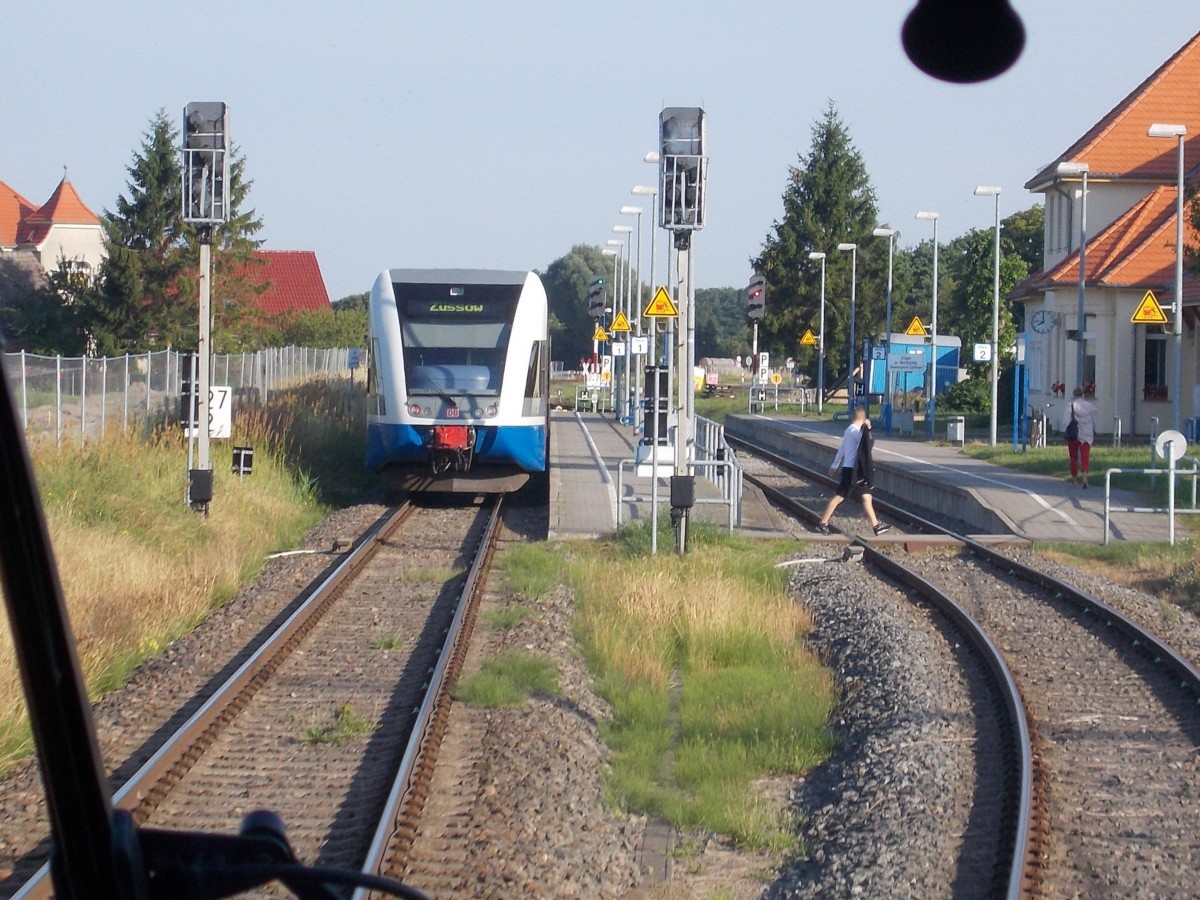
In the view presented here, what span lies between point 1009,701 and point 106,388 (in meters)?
15.6

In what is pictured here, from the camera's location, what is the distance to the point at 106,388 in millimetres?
20906

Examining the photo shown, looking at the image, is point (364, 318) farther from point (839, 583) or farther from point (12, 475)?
point (12, 475)

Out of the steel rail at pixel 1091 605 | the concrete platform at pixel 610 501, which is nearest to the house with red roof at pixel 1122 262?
the concrete platform at pixel 610 501

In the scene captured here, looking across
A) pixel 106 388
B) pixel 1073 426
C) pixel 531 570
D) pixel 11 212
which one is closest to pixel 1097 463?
pixel 1073 426

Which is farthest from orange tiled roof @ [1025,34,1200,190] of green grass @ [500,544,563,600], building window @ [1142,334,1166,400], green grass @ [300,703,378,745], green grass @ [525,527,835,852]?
green grass @ [300,703,378,745]

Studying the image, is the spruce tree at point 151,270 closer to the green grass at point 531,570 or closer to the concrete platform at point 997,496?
the concrete platform at point 997,496

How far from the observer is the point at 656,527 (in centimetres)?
1523

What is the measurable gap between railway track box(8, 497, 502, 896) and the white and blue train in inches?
229

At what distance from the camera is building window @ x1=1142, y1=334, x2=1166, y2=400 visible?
1506 inches

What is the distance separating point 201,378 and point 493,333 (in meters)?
4.51

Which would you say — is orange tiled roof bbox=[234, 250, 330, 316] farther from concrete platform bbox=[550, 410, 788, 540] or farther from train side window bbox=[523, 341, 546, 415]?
train side window bbox=[523, 341, 546, 415]

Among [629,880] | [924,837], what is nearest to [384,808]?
[629,880]

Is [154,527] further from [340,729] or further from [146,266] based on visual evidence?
[146,266]

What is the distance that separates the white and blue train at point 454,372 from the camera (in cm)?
1931
